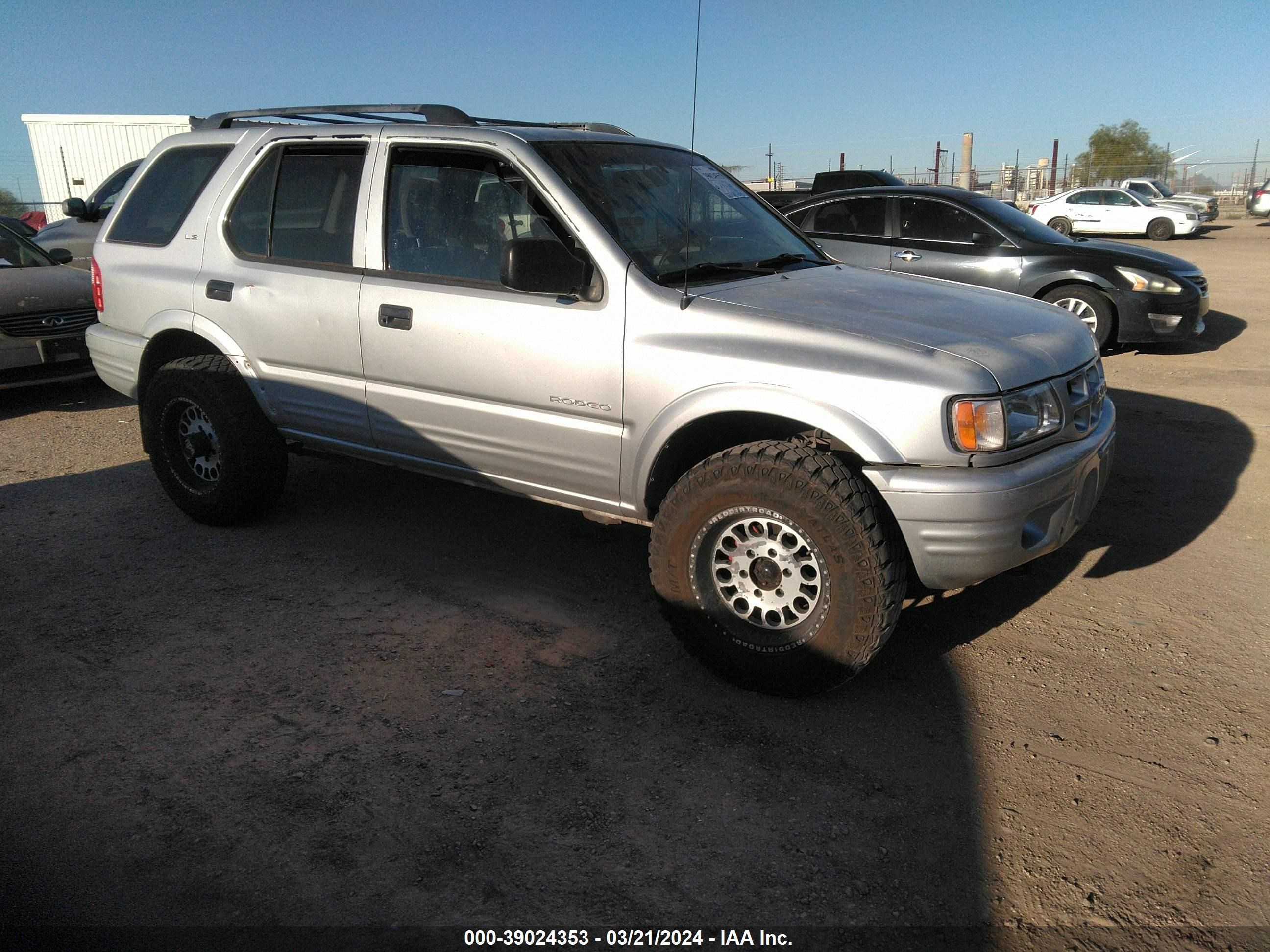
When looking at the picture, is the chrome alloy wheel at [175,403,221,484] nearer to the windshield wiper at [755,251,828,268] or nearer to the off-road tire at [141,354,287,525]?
the off-road tire at [141,354,287,525]

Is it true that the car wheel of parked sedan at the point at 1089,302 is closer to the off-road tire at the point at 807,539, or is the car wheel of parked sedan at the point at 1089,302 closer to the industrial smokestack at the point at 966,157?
the off-road tire at the point at 807,539

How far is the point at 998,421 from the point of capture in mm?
3033

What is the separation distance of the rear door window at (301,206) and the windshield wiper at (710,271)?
1.50m

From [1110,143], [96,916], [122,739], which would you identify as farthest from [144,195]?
[1110,143]

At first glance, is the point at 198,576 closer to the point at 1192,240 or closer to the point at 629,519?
the point at 629,519

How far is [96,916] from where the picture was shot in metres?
2.41

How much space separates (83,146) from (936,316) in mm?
23461

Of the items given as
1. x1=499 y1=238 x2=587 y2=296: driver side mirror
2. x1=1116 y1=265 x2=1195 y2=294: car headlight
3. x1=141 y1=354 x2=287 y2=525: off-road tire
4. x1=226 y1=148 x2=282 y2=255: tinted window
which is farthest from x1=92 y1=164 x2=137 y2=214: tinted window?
x1=1116 y1=265 x2=1195 y2=294: car headlight

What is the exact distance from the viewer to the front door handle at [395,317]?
401 cm

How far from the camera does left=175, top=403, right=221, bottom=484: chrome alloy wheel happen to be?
4871mm

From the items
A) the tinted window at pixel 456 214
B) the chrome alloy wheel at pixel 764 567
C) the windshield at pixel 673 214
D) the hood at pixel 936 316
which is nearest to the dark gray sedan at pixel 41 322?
the tinted window at pixel 456 214

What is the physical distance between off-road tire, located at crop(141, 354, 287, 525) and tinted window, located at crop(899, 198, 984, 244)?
6.31 metres

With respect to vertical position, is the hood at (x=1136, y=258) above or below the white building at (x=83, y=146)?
below

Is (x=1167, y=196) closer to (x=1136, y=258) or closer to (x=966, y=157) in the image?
(x=966, y=157)
